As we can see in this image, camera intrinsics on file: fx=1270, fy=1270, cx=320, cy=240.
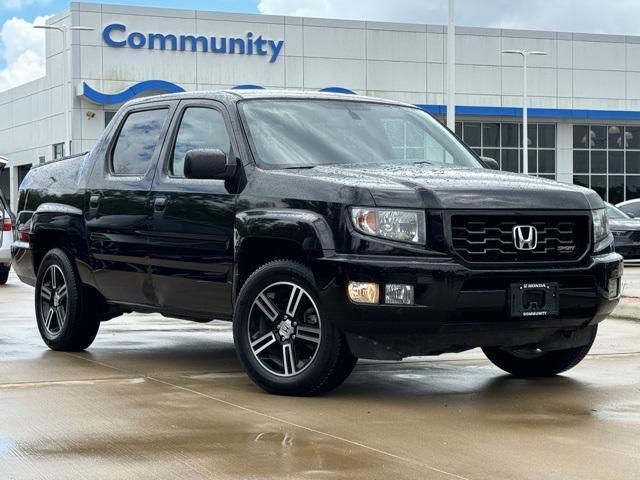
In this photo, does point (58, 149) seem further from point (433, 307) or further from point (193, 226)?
point (433, 307)

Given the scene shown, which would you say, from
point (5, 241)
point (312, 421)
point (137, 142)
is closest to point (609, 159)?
point (5, 241)

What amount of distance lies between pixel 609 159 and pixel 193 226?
54.8 metres

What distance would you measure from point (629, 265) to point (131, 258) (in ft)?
63.5

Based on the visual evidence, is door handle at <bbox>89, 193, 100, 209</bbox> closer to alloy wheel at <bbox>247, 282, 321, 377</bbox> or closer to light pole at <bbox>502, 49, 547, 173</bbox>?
alloy wheel at <bbox>247, 282, 321, 377</bbox>

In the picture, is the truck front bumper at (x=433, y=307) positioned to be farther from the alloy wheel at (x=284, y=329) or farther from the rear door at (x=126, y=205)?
the rear door at (x=126, y=205)

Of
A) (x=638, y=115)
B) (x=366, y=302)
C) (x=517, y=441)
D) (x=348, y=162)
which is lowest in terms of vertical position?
(x=517, y=441)

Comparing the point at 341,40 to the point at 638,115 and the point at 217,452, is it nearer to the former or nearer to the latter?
the point at 638,115

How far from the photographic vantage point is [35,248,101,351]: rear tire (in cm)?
926

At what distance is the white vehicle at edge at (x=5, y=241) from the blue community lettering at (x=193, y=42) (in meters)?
31.5

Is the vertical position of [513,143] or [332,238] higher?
[513,143]

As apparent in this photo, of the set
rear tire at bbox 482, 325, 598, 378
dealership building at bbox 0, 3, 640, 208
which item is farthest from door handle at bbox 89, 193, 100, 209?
dealership building at bbox 0, 3, 640, 208

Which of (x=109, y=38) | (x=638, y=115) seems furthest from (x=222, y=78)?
(x=638, y=115)

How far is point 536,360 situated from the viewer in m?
8.27

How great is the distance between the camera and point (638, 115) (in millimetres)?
59188
